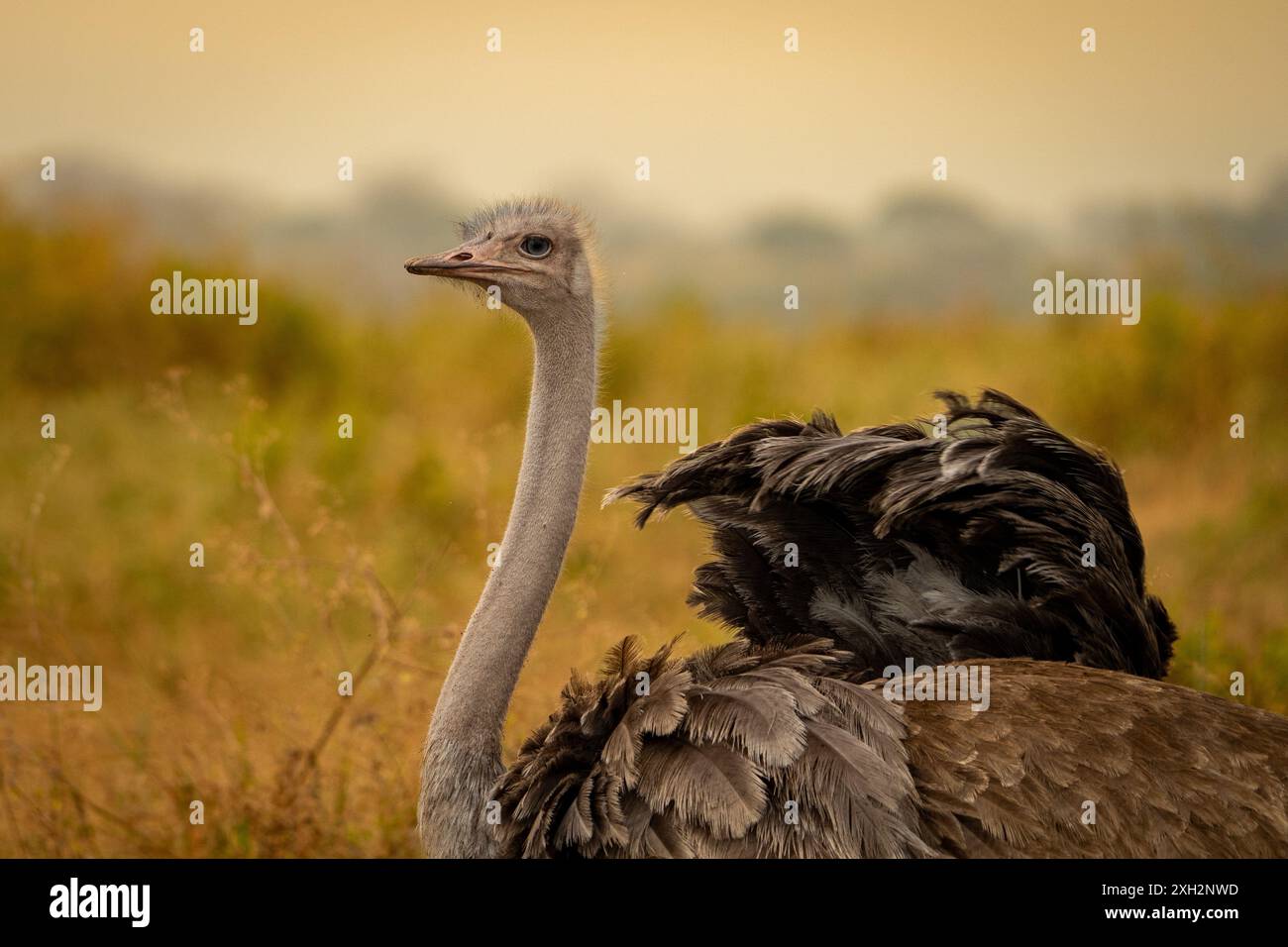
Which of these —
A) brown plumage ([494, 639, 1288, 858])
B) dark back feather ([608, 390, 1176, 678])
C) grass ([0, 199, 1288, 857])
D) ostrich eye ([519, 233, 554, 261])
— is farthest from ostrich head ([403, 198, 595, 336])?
brown plumage ([494, 639, 1288, 858])

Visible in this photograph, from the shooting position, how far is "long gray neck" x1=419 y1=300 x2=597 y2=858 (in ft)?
12.3

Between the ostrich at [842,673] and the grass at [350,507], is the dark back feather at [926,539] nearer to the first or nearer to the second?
the ostrich at [842,673]

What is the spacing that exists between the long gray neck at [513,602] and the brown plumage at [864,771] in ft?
0.45

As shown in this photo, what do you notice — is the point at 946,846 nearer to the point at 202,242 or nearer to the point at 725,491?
the point at 725,491

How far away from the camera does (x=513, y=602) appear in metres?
3.93

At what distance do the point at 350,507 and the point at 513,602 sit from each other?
247 inches

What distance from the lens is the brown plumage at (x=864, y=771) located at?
3387 mm

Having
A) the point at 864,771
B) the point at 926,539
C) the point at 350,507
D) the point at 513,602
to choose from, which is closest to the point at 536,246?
the point at 513,602

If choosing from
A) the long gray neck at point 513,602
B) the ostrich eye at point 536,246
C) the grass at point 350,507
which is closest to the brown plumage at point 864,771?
the long gray neck at point 513,602

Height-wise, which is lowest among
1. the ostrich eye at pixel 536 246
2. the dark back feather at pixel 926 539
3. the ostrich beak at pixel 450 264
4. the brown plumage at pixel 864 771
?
the brown plumage at pixel 864 771

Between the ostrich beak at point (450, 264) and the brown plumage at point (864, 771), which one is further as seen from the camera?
the ostrich beak at point (450, 264)

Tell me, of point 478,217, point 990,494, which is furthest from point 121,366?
point 990,494

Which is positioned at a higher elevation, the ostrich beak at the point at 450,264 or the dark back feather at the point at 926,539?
the ostrich beak at the point at 450,264

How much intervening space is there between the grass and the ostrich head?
1.01 ft
